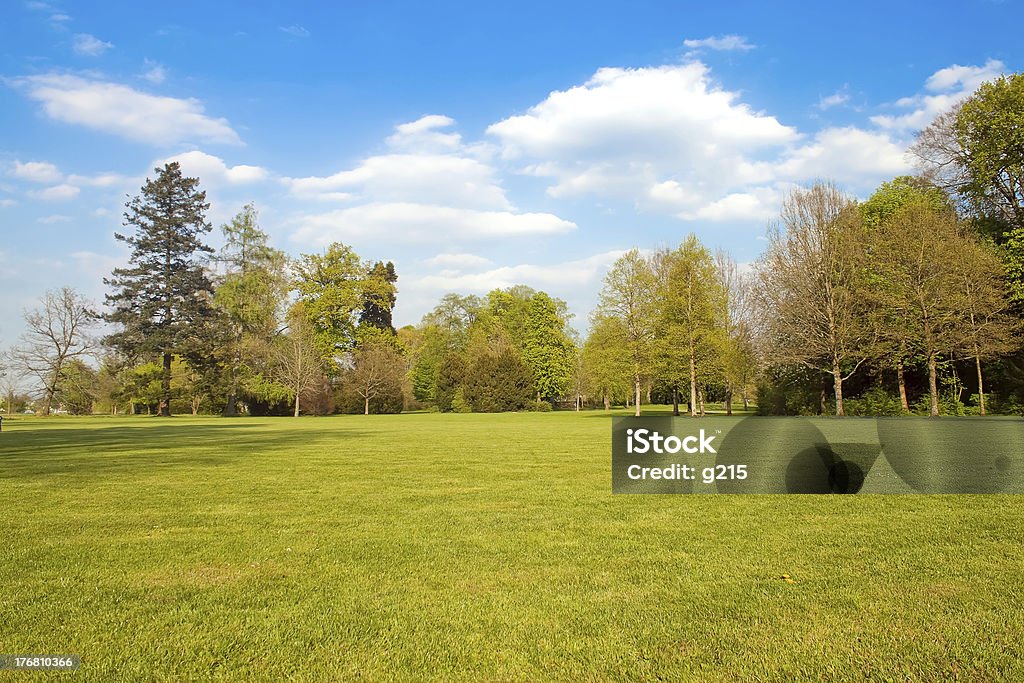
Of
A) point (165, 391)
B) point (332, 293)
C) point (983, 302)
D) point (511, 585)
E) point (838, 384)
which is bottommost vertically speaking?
point (511, 585)

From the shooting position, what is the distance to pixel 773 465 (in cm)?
1145

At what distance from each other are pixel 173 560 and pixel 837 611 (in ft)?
17.1

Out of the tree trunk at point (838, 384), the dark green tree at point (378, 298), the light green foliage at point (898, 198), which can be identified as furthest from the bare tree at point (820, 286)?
the dark green tree at point (378, 298)

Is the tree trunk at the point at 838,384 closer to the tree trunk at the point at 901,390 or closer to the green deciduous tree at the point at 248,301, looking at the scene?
the tree trunk at the point at 901,390

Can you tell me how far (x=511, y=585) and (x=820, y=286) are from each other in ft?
112

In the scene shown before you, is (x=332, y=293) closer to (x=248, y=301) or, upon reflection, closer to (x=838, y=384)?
(x=248, y=301)

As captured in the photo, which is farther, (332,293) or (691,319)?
(332,293)

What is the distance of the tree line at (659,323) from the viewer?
104 feet

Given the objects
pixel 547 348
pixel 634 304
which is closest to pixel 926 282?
pixel 634 304

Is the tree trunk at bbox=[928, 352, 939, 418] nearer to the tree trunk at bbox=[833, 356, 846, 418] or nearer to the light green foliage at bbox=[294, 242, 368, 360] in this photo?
the tree trunk at bbox=[833, 356, 846, 418]
